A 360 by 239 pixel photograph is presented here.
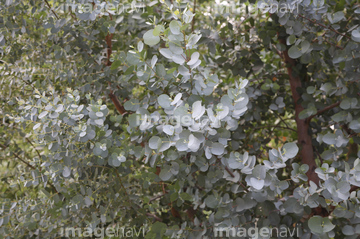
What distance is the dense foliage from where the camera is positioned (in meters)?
0.90

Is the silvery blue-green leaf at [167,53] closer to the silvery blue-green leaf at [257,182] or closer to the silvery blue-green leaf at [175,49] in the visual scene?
the silvery blue-green leaf at [175,49]

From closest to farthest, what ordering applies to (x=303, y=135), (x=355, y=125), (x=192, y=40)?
(x=192, y=40) < (x=355, y=125) < (x=303, y=135)

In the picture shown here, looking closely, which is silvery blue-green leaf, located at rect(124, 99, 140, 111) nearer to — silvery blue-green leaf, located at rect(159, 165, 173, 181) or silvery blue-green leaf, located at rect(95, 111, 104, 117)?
silvery blue-green leaf, located at rect(95, 111, 104, 117)

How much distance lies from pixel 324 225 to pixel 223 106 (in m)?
0.43

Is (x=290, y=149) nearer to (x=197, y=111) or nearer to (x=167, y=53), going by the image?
(x=197, y=111)

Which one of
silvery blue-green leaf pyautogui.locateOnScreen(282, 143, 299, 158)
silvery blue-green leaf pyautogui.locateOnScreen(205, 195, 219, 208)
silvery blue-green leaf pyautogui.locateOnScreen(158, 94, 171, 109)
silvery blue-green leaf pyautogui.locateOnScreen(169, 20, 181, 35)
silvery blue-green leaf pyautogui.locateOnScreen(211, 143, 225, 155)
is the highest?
silvery blue-green leaf pyautogui.locateOnScreen(169, 20, 181, 35)

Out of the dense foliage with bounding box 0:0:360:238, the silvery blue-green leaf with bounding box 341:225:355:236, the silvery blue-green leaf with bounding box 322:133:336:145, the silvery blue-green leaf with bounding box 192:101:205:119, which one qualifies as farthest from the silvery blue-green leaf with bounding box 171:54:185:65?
the silvery blue-green leaf with bounding box 341:225:355:236

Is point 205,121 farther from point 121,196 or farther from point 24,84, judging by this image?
point 24,84

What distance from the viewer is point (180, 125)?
82cm

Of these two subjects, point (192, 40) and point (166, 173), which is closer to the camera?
point (192, 40)

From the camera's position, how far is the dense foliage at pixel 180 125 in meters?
0.90

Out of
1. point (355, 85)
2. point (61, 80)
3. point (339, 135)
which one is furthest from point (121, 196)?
point (355, 85)

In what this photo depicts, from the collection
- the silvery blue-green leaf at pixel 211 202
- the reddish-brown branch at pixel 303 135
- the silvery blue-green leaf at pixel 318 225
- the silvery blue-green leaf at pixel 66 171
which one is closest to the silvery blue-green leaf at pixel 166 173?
the silvery blue-green leaf at pixel 211 202

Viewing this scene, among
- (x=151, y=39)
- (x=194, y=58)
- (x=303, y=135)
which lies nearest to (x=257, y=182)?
(x=194, y=58)
